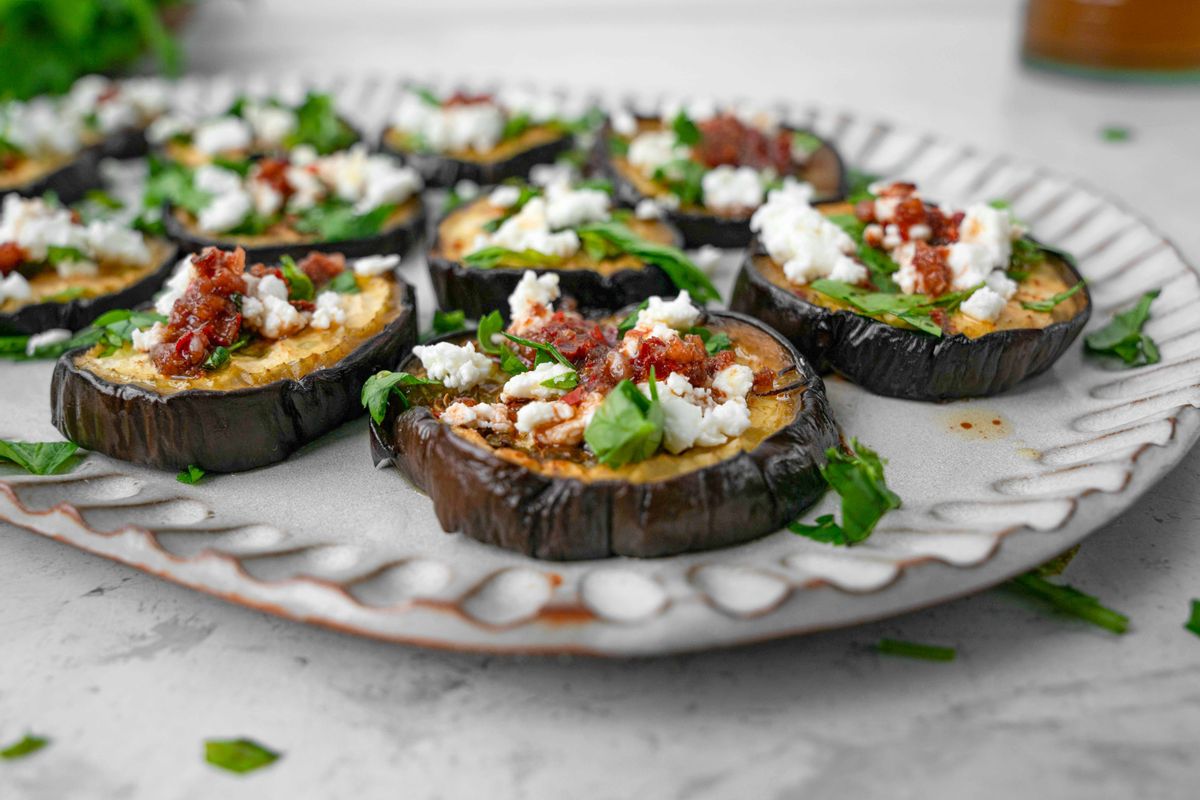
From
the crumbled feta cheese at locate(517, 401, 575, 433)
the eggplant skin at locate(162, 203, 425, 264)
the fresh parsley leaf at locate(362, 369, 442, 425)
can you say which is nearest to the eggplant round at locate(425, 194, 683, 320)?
the eggplant skin at locate(162, 203, 425, 264)

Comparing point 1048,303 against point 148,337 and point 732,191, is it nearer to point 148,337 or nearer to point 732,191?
point 732,191

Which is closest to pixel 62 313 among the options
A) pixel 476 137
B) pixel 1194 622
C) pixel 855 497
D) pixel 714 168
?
pixel 476 137

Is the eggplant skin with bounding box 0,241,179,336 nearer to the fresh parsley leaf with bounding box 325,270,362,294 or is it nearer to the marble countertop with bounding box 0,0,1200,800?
the fresh parsley leaf with bounding box 325,270,362,294

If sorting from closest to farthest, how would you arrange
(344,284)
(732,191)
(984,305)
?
(984,305), (344,284), (732,191)

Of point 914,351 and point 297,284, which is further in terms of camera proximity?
point 297,284

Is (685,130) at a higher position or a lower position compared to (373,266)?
higher

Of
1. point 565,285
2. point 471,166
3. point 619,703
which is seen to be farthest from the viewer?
point 471,166
